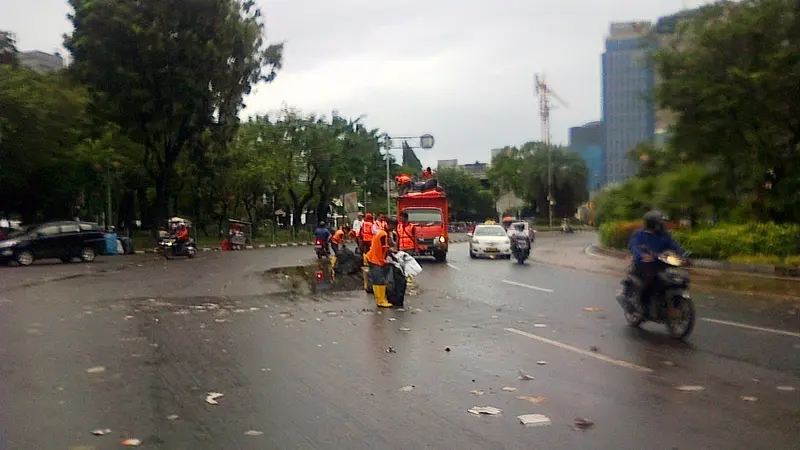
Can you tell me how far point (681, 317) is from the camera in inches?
391

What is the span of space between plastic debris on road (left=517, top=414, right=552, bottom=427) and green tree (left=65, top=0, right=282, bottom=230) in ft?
105

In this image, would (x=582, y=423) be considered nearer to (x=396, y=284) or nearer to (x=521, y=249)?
(x=396, y=284)

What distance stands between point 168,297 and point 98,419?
385 inches

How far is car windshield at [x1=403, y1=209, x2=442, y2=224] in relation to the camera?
91.5ft

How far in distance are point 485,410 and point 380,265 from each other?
25.2 feet

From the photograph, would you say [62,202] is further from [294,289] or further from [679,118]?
[679,118]

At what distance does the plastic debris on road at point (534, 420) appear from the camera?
19.6 feet

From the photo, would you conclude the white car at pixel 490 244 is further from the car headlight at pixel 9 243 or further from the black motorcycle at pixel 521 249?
the car headlight at pixel 9 243

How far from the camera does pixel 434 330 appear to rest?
1098cm

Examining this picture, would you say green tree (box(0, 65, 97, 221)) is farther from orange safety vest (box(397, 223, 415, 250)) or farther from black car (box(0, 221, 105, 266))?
orange safety vest (box(397, 223, 415, 250))

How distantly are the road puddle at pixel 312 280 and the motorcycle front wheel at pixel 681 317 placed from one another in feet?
27.9

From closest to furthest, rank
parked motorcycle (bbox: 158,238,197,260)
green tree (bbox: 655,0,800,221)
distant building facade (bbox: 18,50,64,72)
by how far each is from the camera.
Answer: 1. green tree (bbox: 655,0,800,221)
2. parked motorcycle (bbox: 158,238,197,260)
3. distant building facade (bbox: 18,50,64,72)

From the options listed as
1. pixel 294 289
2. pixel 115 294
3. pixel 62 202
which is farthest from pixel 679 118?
pixel 62 202

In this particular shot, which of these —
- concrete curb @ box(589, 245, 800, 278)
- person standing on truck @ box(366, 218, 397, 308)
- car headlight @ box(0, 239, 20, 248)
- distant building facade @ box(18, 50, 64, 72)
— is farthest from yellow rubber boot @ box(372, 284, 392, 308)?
distant building facade @ box(18, 50, 64, 72)
